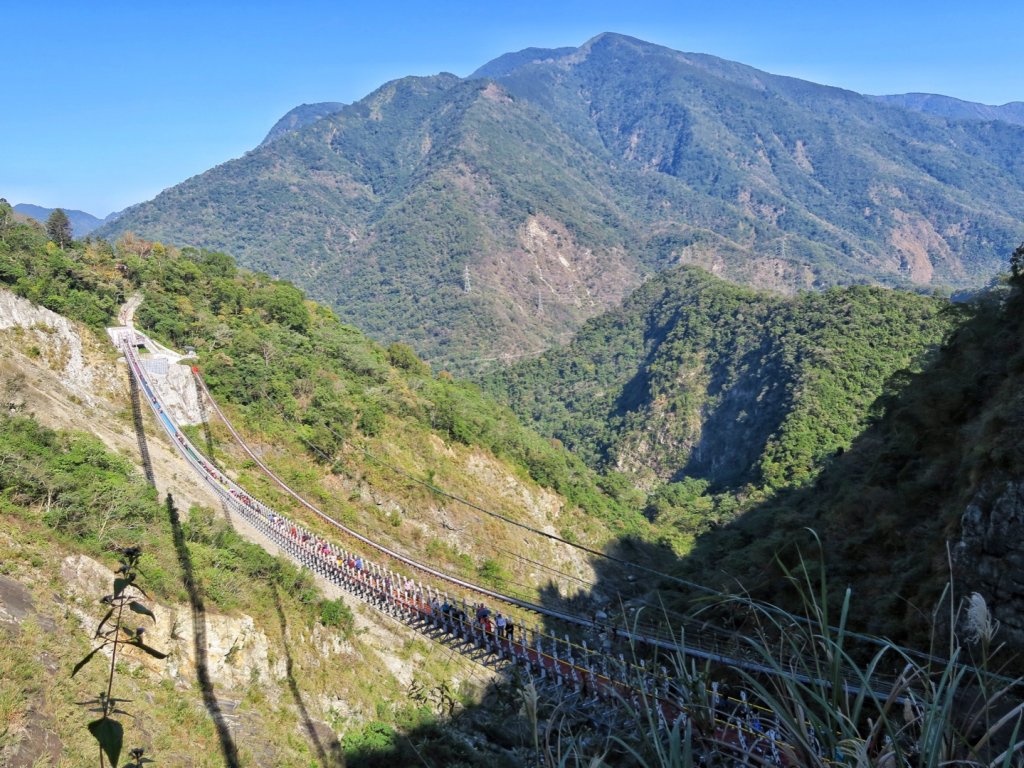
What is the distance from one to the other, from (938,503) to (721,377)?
55520 millimetres

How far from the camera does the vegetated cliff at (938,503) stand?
445 inches

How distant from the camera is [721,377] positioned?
2744 inches

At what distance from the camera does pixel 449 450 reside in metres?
32.3

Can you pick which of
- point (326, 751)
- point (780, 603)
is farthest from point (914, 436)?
point (326, 751)

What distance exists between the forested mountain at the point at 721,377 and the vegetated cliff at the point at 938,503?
857 cm

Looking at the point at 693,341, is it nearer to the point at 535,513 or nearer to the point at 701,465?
the point at 701,465

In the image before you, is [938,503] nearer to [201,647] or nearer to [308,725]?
[308,725]

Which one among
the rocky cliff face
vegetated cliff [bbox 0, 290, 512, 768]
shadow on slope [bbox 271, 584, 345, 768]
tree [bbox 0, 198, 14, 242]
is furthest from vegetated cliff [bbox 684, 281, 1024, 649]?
tree [bbox 0, 198, 14, 242]

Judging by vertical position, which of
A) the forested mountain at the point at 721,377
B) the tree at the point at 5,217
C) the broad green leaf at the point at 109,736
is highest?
the tree at the point at 5,217

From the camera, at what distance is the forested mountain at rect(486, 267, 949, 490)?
4688 centimetres

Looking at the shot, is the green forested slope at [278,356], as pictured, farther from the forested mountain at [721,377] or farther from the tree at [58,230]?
the forested mountain at [721,377]

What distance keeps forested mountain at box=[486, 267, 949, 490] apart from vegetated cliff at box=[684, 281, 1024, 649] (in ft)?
28.1

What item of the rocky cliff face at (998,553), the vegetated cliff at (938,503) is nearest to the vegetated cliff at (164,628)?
the vegetated cliff at (938,503)

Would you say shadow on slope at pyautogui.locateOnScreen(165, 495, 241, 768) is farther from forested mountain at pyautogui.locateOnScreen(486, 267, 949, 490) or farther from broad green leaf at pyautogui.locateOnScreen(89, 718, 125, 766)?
forested mountain at pyautogui.locateOnScreen(486, 267, 949, 490)
